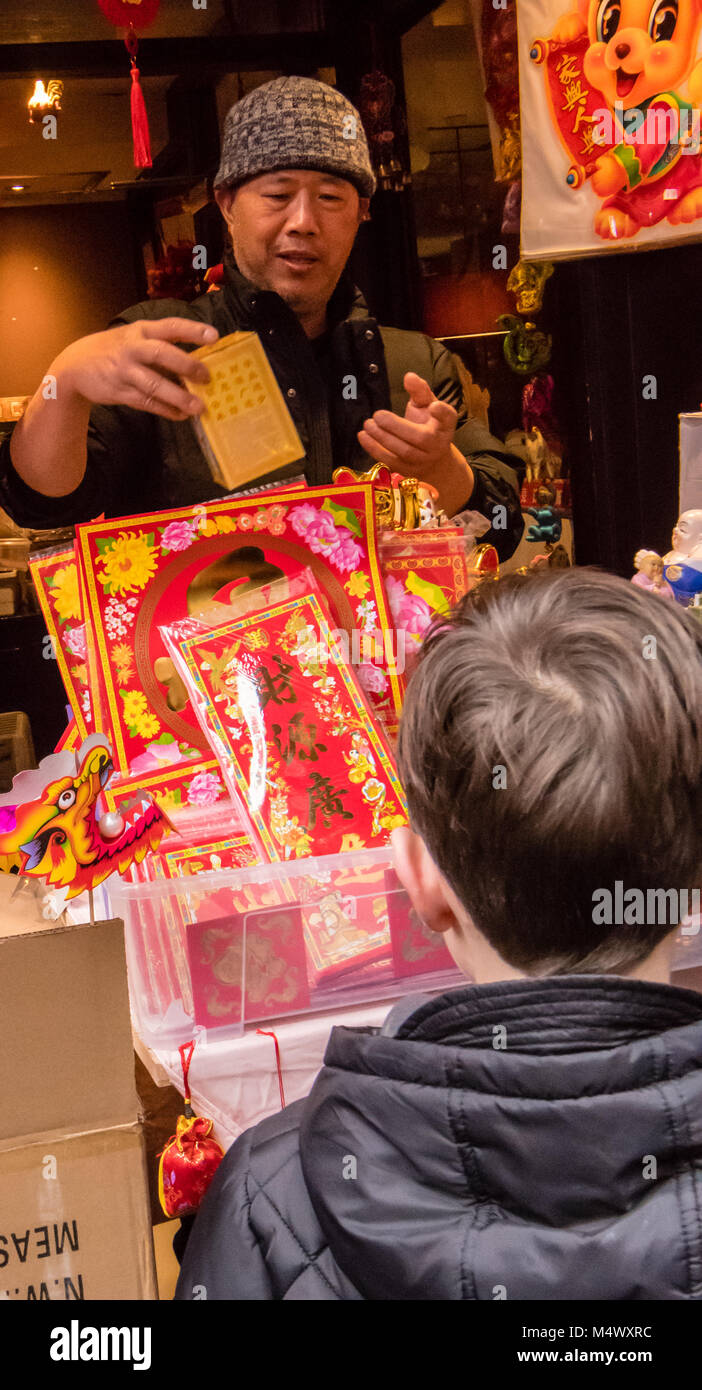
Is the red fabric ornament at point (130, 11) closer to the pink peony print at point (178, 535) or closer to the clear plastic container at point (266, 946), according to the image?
the pink peony print at point (178, 535)

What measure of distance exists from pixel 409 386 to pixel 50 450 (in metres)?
0.46

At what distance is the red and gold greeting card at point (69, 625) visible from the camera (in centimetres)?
129

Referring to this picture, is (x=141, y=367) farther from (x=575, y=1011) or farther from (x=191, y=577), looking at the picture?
(x=575, y=1011)

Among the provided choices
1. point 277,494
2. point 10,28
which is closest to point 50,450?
point 277,494

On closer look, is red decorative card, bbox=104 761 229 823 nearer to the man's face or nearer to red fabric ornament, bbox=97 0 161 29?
the man's face

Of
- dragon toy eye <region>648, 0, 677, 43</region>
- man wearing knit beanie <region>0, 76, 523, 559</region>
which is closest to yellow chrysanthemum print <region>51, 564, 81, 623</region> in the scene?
man wearing knit beanie <region>0, 76, 523, 559</region>

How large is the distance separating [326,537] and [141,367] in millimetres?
261

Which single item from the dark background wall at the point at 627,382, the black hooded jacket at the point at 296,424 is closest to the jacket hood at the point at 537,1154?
the black hooded jacket at the point at 296,424

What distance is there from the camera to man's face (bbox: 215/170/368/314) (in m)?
1.79

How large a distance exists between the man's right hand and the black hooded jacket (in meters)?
0.27

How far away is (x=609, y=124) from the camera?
8.01ft

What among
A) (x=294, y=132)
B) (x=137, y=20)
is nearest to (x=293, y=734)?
(x=294, y=132)

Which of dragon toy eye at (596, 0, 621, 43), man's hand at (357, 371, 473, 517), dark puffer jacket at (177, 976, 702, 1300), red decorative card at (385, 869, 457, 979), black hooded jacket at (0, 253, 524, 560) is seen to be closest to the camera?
dark puffer jacket at (177, 976, 702, 1300)

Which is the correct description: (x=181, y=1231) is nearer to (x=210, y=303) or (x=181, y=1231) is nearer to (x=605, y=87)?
(x=210, y=303)
